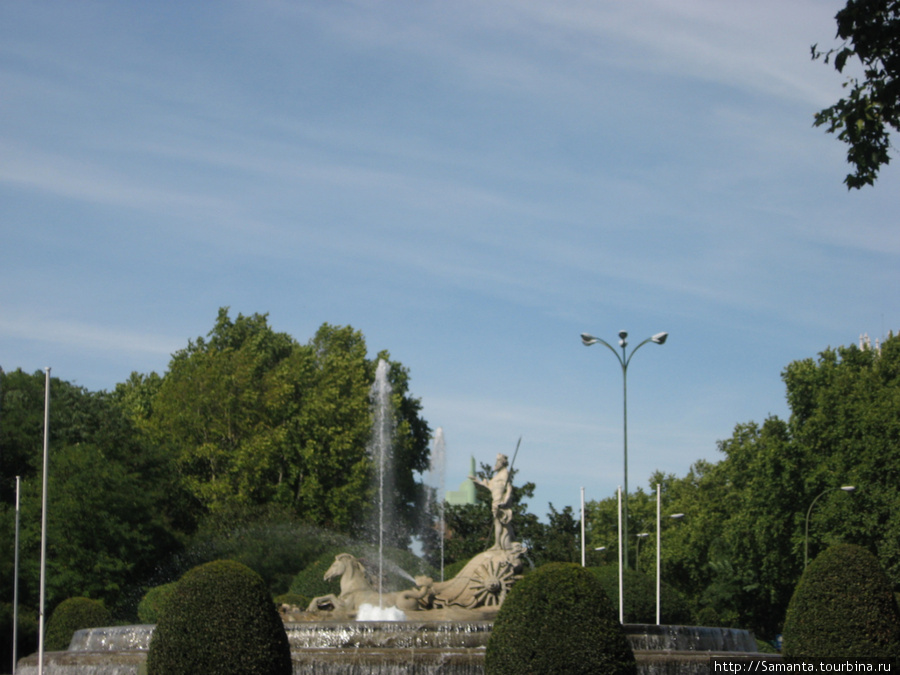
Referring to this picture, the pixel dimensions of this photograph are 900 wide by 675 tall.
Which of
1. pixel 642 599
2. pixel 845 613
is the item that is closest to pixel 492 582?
pixel 845 613

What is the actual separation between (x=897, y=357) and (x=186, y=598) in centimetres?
4267

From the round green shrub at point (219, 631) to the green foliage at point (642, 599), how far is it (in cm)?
2671

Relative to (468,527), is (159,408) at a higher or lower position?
higher

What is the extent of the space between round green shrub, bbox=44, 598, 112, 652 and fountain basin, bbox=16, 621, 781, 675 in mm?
8346

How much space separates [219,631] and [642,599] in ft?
95.4

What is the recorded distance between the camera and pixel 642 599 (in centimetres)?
4284

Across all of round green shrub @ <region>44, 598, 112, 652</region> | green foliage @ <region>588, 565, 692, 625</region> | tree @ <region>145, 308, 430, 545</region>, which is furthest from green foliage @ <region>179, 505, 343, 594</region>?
round green shrub @ <region>44, 598, 112, 652</region>

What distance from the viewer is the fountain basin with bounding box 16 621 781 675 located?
2066 centimetres

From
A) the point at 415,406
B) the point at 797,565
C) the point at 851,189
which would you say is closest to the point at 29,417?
the point at 415,406

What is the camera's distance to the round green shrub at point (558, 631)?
16.3m

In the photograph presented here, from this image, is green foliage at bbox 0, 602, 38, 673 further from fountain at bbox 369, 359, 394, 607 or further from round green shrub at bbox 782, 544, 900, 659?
round green shrub at bbox 782, 544, 900, 659

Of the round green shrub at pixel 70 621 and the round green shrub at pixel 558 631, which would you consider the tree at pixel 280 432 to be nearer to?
the round green shrub at pixel 70 621

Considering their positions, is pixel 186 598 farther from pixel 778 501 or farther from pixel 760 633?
pixel 760 633

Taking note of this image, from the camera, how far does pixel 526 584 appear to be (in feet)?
55.8
